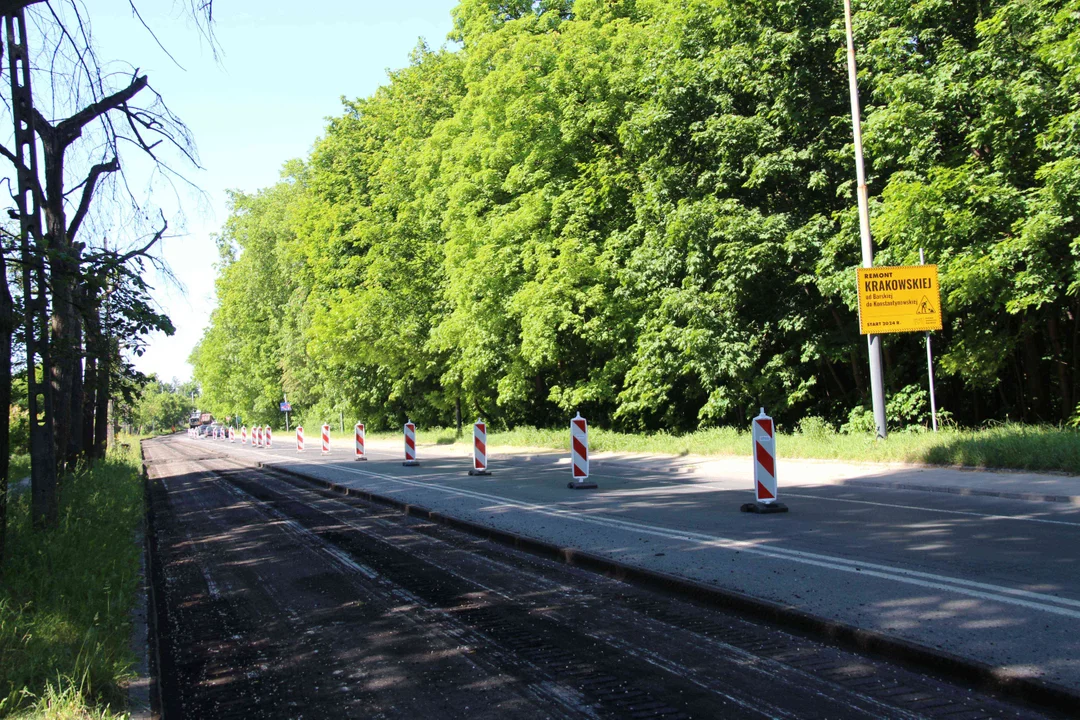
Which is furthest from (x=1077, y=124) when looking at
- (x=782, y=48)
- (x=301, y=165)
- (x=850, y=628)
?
(x=301, y=165)

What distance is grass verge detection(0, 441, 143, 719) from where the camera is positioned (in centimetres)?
445

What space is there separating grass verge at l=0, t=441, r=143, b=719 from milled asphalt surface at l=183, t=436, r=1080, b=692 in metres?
4.29

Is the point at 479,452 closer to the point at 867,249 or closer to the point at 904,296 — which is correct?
the point at 867,249

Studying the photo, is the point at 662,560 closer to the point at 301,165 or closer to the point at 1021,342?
the point at 1021,342

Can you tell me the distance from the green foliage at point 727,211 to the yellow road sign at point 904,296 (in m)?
0.65

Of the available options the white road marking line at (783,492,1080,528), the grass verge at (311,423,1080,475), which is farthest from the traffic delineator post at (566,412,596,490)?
the grass verge at (311,423,1080,475)

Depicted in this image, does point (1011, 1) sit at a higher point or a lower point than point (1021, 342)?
higher

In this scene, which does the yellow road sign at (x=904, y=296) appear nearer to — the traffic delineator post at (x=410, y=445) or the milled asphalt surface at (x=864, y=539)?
the milled asphalt surface at (x=864, y=539)

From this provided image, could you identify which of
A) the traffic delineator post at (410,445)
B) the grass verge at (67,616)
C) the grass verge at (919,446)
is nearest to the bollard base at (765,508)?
the grass verge at (919,446)

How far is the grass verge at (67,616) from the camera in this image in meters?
4.45

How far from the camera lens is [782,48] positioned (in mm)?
23594

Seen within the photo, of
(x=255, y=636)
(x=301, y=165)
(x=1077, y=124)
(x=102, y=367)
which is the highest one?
(x=301, y=165)

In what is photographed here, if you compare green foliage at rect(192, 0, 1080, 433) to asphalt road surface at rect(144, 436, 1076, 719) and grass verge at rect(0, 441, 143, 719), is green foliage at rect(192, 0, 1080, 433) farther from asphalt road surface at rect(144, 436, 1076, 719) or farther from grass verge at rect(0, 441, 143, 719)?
grass verge at rect(0, 441, 143, 719)

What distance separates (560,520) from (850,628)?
6.08 m
